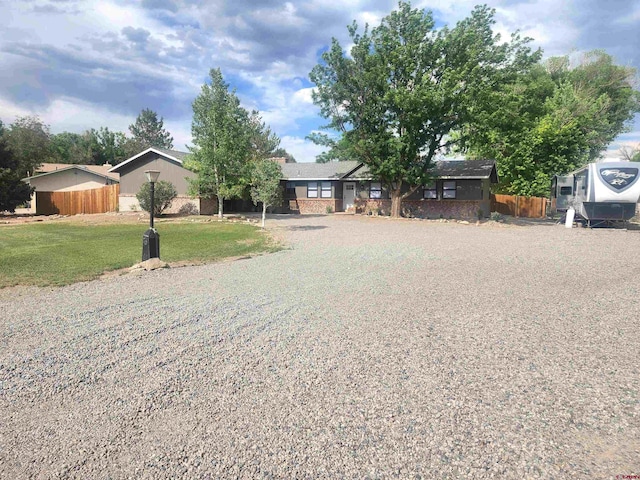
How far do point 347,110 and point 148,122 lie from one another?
62135 mm

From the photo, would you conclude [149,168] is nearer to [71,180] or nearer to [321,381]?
[71,180]

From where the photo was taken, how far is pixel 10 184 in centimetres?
2342

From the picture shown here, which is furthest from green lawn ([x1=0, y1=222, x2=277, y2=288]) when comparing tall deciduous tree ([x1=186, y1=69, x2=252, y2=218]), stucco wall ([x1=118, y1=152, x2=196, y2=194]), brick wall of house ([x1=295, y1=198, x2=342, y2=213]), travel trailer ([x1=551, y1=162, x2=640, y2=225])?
travel trailer ([x1=551, y1=162, x2=640, y2=225])

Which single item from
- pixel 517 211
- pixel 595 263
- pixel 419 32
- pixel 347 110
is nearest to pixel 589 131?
pixel 517 211

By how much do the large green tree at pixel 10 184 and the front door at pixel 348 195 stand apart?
73.2ft

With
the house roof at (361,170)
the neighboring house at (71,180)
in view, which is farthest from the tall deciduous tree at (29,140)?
the house roof at (361,170)

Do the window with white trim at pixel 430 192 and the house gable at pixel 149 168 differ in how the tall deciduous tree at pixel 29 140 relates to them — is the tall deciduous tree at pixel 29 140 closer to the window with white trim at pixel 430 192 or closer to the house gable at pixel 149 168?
the house gable at pixel 149 168

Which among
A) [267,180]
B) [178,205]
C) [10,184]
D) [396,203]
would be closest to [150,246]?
[267,180]

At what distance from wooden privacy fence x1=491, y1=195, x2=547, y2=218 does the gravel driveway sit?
73.5 ft

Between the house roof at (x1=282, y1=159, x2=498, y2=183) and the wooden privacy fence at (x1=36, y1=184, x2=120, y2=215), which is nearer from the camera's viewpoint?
the house roof at (x1=282, y1=159, x2=498, y2=183)

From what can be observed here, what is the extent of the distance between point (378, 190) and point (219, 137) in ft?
42.0

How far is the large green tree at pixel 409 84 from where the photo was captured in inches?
760

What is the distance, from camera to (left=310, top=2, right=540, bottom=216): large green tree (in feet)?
63.3

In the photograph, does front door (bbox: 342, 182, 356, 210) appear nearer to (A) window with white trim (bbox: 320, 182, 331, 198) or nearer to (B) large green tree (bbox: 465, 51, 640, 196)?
(A) window with white trim (bbox: 320, 182, 331, 198)
